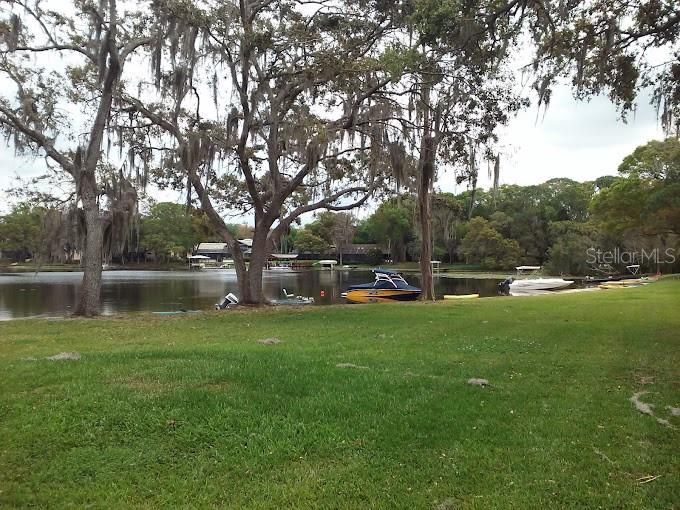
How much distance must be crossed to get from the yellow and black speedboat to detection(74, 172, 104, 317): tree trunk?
14791 millimetres

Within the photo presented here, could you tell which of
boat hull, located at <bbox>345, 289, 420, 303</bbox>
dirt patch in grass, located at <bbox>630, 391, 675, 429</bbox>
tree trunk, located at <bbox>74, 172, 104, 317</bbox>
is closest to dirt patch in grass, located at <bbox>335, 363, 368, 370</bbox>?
dirt patch in grass, located at <bbox>630, 391, 675, 429</bbox>

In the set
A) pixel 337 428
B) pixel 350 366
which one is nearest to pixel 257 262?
pixel 350 366

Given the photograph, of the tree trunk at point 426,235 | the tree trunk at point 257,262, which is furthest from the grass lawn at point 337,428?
the tree trunk at point 426,235

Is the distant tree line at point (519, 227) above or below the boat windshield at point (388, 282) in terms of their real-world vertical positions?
above

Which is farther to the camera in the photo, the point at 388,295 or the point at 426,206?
the point at 388,295

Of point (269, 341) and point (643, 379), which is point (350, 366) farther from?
point (643, 379)

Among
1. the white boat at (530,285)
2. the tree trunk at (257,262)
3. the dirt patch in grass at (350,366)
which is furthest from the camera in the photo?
the white boat at (530,285)

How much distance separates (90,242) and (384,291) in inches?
646

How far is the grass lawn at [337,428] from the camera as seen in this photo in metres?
3.60

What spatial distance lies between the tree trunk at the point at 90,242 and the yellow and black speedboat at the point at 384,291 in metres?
14.8

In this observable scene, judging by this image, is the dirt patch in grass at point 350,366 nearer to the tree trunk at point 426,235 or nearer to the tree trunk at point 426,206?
the tree trunk at point 426,206

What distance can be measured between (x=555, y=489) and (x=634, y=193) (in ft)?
122

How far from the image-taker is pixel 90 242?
1459 cm

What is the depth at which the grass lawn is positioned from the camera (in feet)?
11.8
